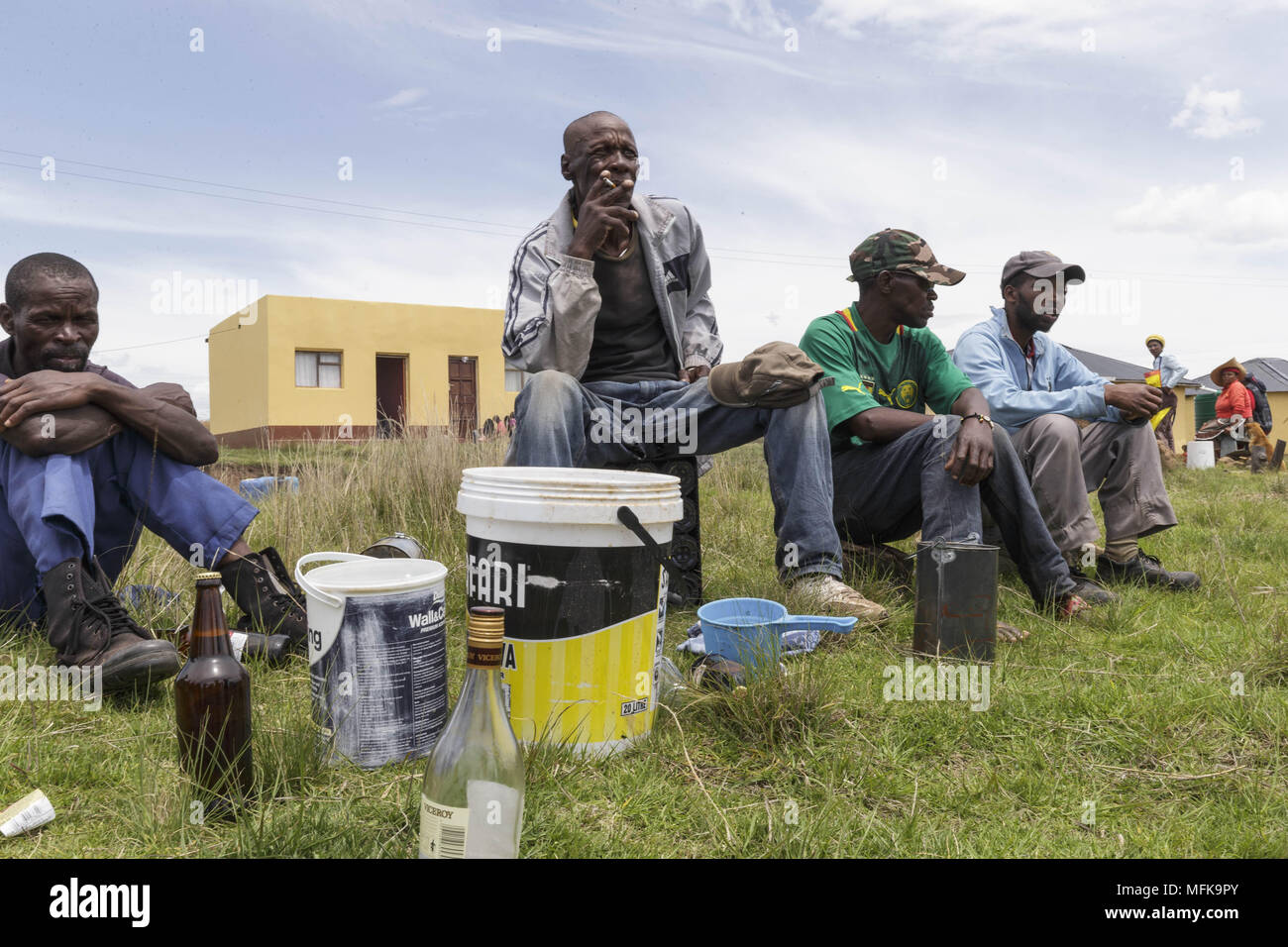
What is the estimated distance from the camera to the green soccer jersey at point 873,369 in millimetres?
3461

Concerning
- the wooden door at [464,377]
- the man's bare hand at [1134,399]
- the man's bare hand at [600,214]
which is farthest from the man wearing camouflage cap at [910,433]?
the wooden door at [464,377]

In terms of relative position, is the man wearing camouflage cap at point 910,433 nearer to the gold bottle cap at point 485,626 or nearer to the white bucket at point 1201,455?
the gold bottle cap at point 485,626

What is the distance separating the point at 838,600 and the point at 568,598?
1.34 m

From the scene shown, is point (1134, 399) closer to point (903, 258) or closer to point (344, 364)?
point (903, 258)

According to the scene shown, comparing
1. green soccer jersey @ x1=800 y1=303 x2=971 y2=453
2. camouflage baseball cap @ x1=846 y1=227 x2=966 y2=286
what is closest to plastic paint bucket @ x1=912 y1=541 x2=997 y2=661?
green soccer jersey @ x1=800 y1=303 x2=971 y2=453

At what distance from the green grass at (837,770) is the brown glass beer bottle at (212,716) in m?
0.05

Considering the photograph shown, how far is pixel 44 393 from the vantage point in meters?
2.45

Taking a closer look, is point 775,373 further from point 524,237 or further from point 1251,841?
point 1251,841

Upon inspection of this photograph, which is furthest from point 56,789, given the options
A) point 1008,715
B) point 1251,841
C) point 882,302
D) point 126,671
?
point 882,302

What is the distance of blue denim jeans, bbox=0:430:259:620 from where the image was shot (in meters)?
2.54

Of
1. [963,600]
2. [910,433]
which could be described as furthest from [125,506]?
[910,433]

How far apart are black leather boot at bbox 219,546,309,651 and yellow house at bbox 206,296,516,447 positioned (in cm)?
2001

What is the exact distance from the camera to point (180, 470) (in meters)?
2.72

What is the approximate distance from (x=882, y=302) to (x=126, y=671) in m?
2.95
